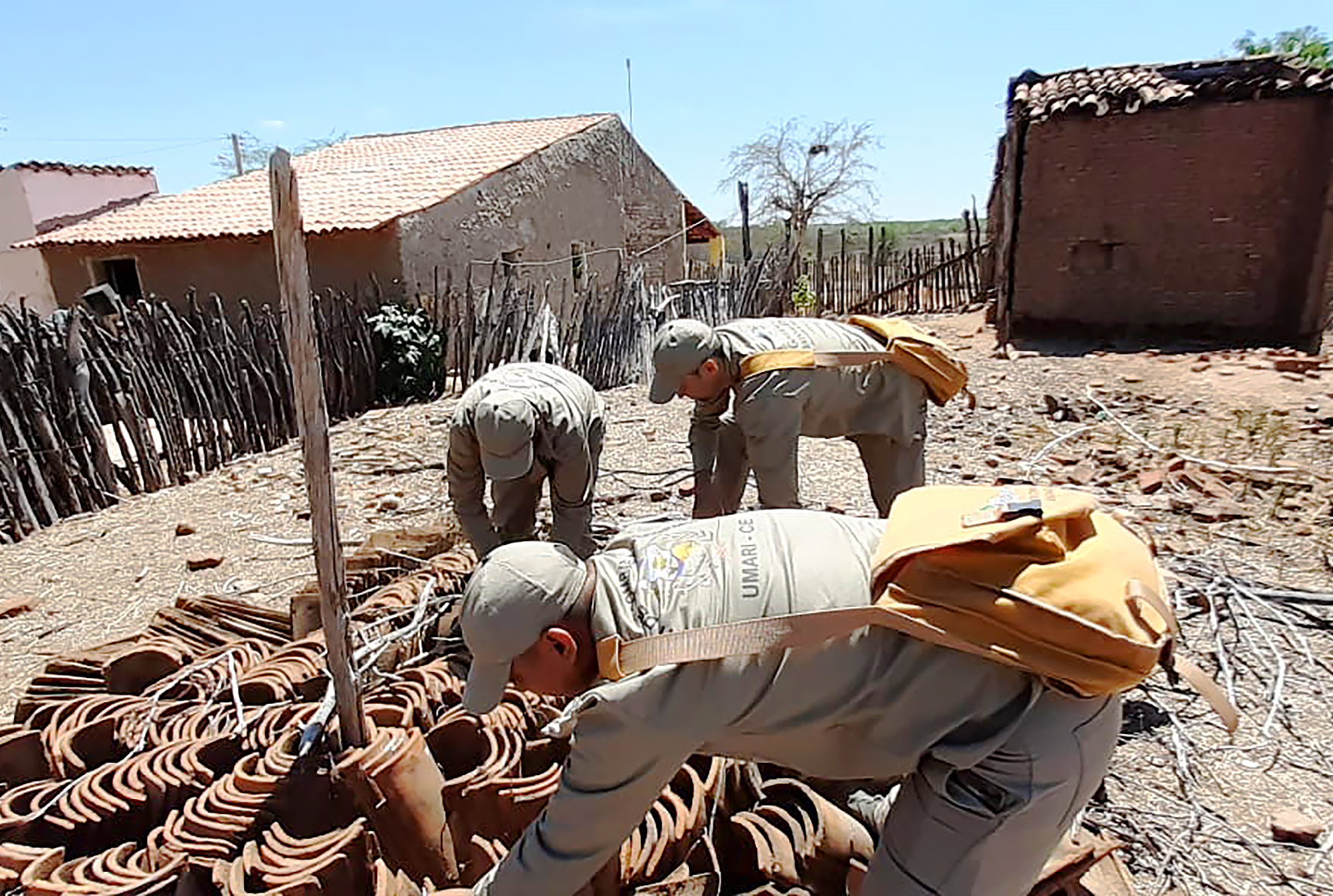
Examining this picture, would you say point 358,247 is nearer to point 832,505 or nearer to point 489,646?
point 832,505

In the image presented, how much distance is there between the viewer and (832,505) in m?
5.30

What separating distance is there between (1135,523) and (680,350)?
3088 millimetres

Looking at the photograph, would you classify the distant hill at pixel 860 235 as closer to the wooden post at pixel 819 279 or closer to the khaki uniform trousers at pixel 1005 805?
the wooden post at pixel 819 279

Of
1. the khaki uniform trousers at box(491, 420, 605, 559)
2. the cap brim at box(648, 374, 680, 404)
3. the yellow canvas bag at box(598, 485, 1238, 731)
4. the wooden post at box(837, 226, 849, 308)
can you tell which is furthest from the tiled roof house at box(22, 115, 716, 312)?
the yellow canvas bag at box(598, 485, 1238, 731)

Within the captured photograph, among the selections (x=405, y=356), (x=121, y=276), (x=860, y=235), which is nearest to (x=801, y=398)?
(x=405, y=356)

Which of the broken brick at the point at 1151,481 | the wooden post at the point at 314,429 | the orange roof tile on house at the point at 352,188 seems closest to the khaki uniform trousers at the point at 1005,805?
the wooden post at the point at 314,429

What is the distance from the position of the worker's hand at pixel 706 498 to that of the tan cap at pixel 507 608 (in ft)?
8.78

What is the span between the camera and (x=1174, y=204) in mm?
9969

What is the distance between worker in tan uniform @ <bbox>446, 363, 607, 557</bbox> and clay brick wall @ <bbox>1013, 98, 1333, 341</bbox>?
8542 mm

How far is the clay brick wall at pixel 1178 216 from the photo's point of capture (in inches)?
376

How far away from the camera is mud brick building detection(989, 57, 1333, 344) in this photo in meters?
9.51

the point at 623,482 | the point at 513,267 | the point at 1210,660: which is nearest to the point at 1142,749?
the point at 1210,660

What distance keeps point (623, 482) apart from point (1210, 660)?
364cm

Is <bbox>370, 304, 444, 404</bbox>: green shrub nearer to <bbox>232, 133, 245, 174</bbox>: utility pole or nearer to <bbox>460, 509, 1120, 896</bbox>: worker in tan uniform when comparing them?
<bbox>460, 509, 1120, 896</bbox>: worker in tan uniform
